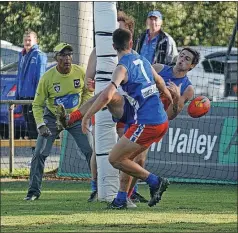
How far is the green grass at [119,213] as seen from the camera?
35.2 feet

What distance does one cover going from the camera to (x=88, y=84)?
13.4 m

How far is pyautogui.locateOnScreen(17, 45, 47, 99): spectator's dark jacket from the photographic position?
689 inches

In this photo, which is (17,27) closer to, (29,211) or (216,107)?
(216,107)

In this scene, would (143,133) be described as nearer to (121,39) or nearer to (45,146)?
(121,39)

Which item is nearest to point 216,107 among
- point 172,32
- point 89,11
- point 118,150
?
point 89,11

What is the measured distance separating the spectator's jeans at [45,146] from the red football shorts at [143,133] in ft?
7.30

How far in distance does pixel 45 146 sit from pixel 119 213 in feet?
7.53

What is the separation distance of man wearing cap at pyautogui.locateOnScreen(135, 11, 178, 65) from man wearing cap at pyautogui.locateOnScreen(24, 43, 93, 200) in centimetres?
171

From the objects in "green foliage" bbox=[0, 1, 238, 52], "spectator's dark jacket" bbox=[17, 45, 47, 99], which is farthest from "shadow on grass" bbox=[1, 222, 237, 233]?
"green foliage" bbox=[0, 1, 238, 52]

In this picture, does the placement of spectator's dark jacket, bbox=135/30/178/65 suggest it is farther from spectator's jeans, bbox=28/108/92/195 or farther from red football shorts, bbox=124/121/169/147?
red football shorts, bbox=124/121/169/147

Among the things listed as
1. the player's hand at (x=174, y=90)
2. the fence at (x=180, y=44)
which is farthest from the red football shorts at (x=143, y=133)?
the fence at (x=180, y=44)

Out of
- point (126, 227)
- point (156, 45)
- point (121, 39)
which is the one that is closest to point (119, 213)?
point (126, 227)

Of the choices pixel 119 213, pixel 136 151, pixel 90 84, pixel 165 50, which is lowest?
pixel 119 213

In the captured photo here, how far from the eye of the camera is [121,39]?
1155cm
